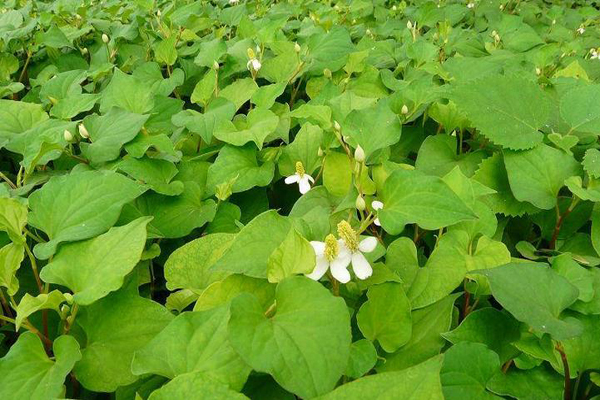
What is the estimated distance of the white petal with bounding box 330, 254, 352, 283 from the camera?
0.78m

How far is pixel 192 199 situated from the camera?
1.17 metres

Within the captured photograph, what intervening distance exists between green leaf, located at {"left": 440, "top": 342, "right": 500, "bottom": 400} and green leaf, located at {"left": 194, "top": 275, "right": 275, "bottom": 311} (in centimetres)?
29

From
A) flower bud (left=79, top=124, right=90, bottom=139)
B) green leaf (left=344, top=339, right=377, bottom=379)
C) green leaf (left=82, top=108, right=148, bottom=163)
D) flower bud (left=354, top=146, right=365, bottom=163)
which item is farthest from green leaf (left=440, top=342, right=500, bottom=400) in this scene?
flower bud (left=79, top=124, right=90, bottom=139)

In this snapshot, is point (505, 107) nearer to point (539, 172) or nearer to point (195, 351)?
point (539, 172)

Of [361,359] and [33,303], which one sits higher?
[33,303]

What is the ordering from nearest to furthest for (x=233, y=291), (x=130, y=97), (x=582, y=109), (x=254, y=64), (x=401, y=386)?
(x=401, y=386)
(x=233, y=291)
(x=582, y=109)
(x=130, y=97)
(x=254, y=64)

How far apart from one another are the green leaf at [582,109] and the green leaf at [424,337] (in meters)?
0.62

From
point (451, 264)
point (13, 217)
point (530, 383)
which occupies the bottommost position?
point (530, 383)

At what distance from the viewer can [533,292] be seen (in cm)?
77

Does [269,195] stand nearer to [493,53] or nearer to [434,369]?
[434,369]

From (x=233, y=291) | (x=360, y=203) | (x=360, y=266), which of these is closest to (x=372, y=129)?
(x=360, y=203)

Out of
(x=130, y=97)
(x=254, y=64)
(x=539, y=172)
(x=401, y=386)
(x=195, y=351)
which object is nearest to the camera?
(x=401, y=386)

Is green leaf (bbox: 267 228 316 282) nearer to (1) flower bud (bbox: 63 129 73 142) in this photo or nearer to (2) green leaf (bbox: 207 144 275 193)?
(2) green leaf (bbox: 207 144 275 193)

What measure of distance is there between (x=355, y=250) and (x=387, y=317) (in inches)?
4.7
